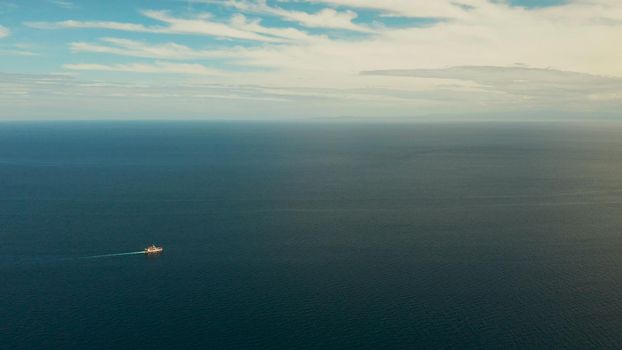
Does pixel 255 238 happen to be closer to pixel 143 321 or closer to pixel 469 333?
pixel 143 321

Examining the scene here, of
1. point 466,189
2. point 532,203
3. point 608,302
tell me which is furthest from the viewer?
point 466,189

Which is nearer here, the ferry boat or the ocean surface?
the ocean surface

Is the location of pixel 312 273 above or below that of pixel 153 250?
below

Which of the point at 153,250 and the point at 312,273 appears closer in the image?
the point at 312,273

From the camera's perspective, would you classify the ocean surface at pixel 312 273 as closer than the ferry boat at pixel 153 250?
Yes

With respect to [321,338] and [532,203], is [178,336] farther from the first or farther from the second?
[532,203]

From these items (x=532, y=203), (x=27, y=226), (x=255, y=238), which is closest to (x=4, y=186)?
(x=27, y=226)

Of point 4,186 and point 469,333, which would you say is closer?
point 469,333

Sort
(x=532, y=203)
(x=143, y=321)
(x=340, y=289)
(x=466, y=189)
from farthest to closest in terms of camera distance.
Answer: (x=466, y=189), (x=532, y=203), (x=340, y=289), (x=143, y=321)

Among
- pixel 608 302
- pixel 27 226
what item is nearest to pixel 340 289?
pixel 608 302
